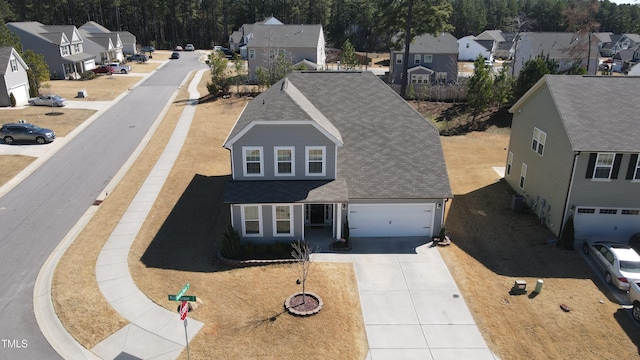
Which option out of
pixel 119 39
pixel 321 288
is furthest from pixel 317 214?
pixel 119 39

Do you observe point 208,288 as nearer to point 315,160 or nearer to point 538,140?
point 315,160

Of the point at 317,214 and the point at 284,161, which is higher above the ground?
the point at 284,161

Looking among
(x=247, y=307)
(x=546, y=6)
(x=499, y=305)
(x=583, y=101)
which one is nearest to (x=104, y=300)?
(x=247, y=307)

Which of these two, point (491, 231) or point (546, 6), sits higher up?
point (546, 6)

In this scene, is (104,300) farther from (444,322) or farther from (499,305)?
(499,305)

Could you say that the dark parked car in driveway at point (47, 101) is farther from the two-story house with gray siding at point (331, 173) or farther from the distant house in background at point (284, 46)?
the two-story house with gray siding at point (331, 173)

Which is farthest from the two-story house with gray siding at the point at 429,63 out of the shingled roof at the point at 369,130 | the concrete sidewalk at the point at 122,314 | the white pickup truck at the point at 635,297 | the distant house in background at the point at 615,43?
the distant house in background at the point at 615,43
